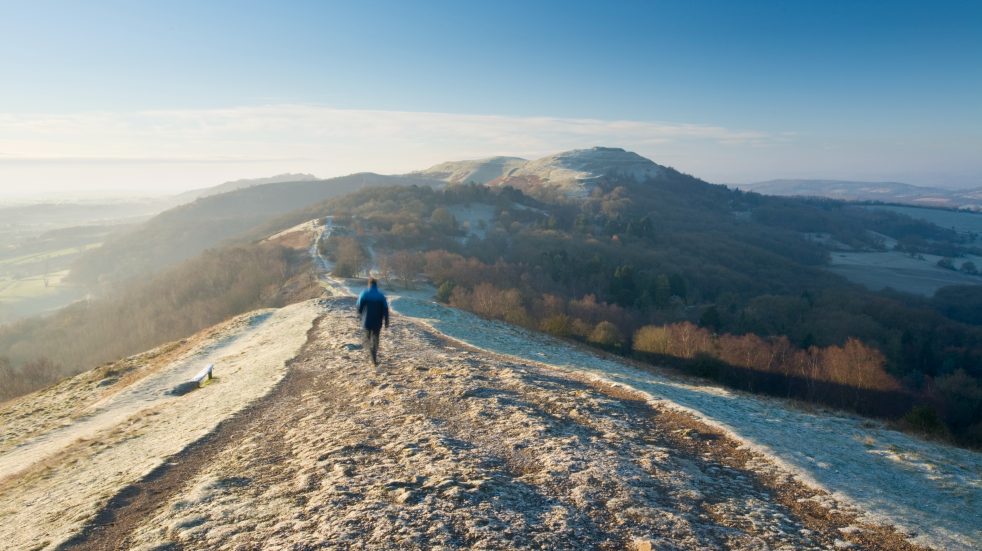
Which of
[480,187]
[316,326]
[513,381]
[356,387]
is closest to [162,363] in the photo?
[316,326]

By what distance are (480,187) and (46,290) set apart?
111 metres

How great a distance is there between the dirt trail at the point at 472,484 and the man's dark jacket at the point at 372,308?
2.54m

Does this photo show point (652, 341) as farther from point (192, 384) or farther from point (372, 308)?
point (192, 384)

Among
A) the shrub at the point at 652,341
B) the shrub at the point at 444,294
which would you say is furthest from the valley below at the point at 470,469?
the shrub at the point at 444,294

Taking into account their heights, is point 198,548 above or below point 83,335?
above

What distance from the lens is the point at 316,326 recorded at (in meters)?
24.7

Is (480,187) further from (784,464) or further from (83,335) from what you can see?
(784,464)

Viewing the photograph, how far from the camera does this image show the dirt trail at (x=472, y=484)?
22.5ft

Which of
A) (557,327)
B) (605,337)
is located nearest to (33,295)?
(557,327)

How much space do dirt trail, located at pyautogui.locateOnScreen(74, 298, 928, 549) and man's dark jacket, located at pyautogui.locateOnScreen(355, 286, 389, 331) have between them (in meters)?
2.54

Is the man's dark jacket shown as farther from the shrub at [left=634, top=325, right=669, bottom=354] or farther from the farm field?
the farm field

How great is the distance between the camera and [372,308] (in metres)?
15.4

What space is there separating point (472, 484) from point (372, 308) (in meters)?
8.39

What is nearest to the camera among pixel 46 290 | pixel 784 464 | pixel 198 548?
→ pixel 198 548
